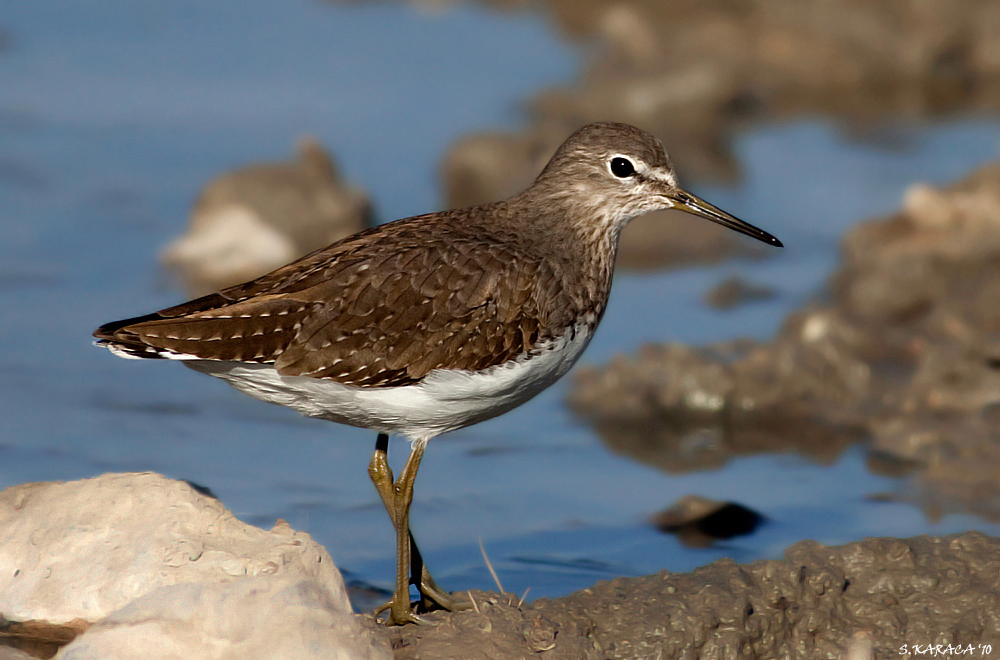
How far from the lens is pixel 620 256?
1145 centimetres

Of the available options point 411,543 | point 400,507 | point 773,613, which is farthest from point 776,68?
point 773,613

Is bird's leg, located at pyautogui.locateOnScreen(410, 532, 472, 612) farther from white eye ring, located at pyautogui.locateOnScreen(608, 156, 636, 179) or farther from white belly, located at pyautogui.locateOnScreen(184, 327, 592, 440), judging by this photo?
white eye ring, located at pyautogui.locateOnScreen(608, 156, 636, 179)

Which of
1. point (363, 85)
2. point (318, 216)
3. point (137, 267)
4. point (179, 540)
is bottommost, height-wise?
point (179, 540)

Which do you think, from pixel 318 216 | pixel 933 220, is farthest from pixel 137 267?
pixel 933 220

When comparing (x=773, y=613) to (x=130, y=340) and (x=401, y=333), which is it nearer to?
(x=401, y=333)

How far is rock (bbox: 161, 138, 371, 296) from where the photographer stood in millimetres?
10859

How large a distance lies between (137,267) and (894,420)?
6.16 metres

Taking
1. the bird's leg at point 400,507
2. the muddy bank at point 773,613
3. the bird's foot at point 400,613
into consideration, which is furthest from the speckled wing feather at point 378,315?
the muddy bank at point 773,613

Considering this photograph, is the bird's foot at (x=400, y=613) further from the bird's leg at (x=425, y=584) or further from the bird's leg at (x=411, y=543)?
the bird's leg at (x=425, y=584)

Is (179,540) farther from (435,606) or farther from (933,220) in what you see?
(933,220)

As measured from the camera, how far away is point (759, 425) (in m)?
9.18

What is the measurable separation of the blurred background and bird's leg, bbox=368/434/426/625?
829mm

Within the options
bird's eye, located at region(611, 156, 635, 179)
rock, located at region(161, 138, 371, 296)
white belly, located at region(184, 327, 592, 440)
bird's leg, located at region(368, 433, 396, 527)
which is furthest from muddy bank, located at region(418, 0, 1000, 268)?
white belly, located at region(184, 327, 592, 440)

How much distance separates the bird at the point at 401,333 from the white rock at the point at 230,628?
3.03 feet
